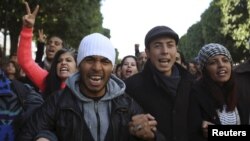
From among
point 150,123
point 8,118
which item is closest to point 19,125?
point 8,118

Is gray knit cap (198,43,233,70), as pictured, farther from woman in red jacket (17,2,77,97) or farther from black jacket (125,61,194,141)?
woman in red jacket (17,2,77,97)

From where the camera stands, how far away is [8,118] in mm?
3566

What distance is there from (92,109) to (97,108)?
0.03m

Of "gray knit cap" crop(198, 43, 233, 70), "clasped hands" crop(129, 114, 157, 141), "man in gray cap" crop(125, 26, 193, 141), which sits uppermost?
"gray knit cap" crop(198, 43, 233, 70)

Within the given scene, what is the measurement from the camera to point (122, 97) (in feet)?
10.9

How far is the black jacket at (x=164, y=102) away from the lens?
12.9 ft

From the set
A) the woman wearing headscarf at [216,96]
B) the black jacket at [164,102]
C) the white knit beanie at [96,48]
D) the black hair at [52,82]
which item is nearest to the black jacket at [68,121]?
the white knit beanie at [96,48]

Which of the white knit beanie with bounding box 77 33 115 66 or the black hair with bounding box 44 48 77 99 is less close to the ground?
the white knit beanie with bounding box 77 33 115 66

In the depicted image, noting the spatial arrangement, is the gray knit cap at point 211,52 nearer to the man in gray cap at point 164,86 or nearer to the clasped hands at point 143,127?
the man in gray cap at point 164,86

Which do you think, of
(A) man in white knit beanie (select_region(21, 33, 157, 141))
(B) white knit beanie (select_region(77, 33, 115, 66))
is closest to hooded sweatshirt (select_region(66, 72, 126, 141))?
(A) man in white knit beanie (select_region(21, 33, 157, 141))

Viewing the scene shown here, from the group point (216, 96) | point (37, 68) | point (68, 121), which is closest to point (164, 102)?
point (216, 96)

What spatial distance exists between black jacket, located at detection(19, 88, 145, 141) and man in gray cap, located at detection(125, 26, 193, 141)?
811 mm

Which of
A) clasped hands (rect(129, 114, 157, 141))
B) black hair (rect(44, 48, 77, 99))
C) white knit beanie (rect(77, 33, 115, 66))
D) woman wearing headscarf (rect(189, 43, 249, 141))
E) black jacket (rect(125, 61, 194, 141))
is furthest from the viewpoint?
black hair (rect(44, 48, 77, 99))

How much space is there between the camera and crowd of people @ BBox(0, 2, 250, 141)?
10.2 ft
